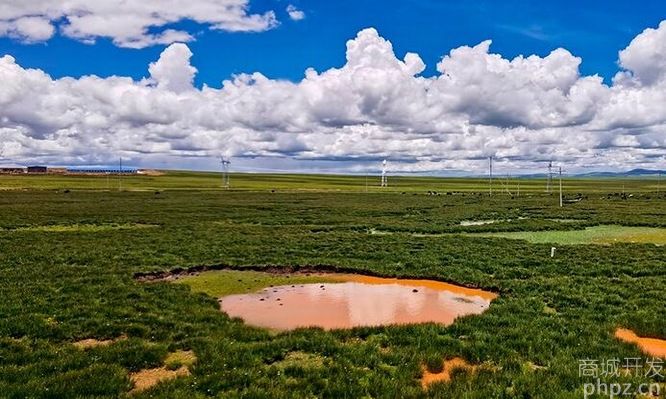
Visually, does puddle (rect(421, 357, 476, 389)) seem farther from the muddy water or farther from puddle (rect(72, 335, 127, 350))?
puddle (rect(72, 335, 127, 350))

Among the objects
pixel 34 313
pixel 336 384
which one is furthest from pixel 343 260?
pixel 336 384

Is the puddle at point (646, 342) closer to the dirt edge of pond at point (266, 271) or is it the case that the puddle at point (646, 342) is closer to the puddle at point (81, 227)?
the dirt edge of pond at point (266, 271)

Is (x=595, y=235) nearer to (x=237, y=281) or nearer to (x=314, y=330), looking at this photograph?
(x=237, y=281)

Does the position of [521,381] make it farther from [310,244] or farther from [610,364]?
[310,244]

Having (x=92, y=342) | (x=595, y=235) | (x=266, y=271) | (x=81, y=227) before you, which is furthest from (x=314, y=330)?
(x=81, y=227)

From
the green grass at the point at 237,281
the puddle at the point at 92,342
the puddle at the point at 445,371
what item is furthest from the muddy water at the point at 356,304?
the puddle at the point at 92,342

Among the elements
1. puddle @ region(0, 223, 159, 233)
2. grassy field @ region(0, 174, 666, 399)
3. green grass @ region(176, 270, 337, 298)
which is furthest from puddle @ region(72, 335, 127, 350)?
puddle @ region(0, 223, 159, 233)
